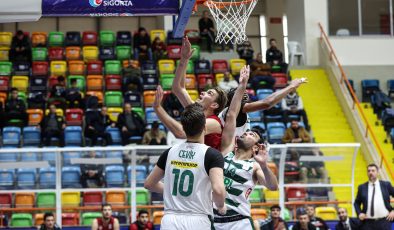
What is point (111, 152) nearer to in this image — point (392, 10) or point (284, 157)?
point (284, 157)

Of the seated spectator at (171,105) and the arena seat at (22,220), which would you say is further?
the seated spectator at (171,105)

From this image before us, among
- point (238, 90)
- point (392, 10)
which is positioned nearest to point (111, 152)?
point (238, 90)

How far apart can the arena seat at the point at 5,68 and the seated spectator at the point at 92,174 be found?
679 cm

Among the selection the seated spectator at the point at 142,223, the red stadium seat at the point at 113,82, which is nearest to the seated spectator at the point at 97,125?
the red stadium seat at the point at 113,82

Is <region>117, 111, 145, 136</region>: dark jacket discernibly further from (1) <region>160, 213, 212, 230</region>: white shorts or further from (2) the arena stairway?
(1) <region>160, 213, 212, 230</region>: white shorts

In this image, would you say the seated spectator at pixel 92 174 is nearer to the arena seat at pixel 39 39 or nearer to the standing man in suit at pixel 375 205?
the standing man in suit at pixel 375 205

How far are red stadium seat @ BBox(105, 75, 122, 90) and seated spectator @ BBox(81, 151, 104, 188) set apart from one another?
599 centimetres

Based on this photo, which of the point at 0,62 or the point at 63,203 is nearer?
the point at 63,203

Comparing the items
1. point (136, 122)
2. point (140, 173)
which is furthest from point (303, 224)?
point (136, 122)

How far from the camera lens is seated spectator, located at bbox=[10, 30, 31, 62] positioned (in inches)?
960

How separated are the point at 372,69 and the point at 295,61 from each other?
2315 millimetres

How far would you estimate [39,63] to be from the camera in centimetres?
2420

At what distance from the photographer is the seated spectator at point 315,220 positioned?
55.4 feet

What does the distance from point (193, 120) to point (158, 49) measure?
17.3 m
